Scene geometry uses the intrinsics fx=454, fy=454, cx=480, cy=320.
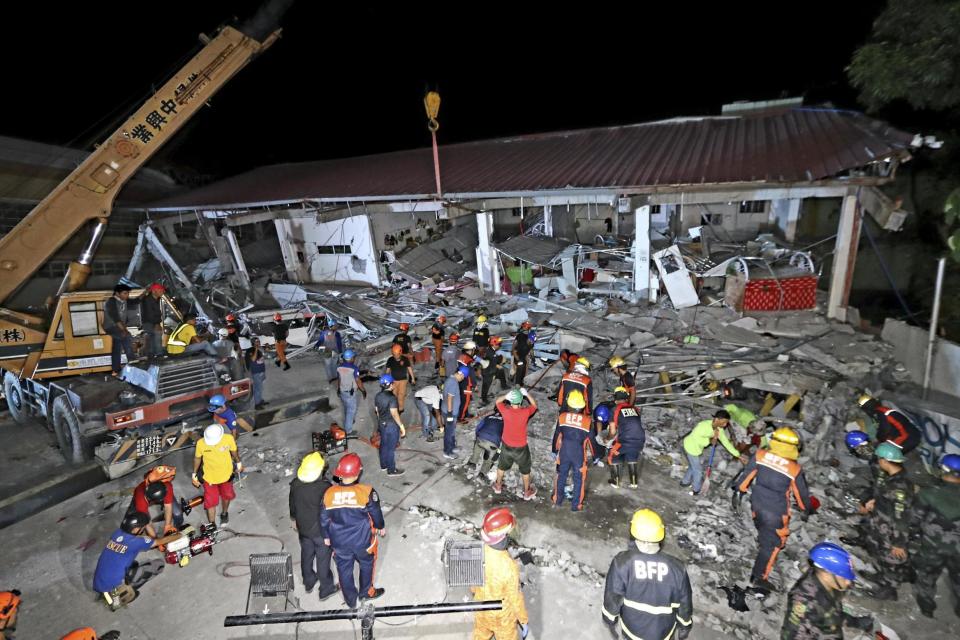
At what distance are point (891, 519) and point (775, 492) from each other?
1453mm

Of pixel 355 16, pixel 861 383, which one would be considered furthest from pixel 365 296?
pixel 355 16

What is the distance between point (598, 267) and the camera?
45.7 ft

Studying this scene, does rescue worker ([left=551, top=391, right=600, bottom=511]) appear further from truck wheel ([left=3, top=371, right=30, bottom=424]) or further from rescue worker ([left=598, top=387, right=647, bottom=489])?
truck wheel ([left=3, top=371, right=30, bottom=424])

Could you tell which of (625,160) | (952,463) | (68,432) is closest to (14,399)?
(68,432)

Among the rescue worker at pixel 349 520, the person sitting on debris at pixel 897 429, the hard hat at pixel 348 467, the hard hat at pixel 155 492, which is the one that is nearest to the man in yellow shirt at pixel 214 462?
the hard hat at pixel 155 492

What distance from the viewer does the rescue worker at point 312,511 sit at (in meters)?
4.77

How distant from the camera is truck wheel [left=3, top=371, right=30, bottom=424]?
30.3 feet

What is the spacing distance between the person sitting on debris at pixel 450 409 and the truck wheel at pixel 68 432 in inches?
235

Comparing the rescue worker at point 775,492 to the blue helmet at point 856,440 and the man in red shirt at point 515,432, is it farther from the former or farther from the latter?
the man in red shirt at point 515,432

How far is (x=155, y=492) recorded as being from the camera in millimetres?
5168

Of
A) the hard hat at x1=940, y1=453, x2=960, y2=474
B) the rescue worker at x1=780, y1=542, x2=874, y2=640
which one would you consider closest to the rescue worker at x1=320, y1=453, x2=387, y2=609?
the rescue worker at x1=780, y1=542, x2=874, y2=640

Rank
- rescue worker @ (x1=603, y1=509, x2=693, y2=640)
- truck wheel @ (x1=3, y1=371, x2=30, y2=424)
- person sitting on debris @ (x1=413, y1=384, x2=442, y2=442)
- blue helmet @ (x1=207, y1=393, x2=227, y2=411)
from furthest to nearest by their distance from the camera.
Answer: truck wheel @ (x1=3, y1=371, x2=30, y2=424) → person sitting on debris @ (x1=413, y1=384, x2=442, y2=442) → blue helmet @ (x1=207, y1=393, x2=227, y2=411) → rescue worker @ (x1=603, y1=509, x2=693, y2=640)

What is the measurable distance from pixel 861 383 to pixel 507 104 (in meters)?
26.1

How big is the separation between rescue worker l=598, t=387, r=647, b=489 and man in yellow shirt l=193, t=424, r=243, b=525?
5219mm
